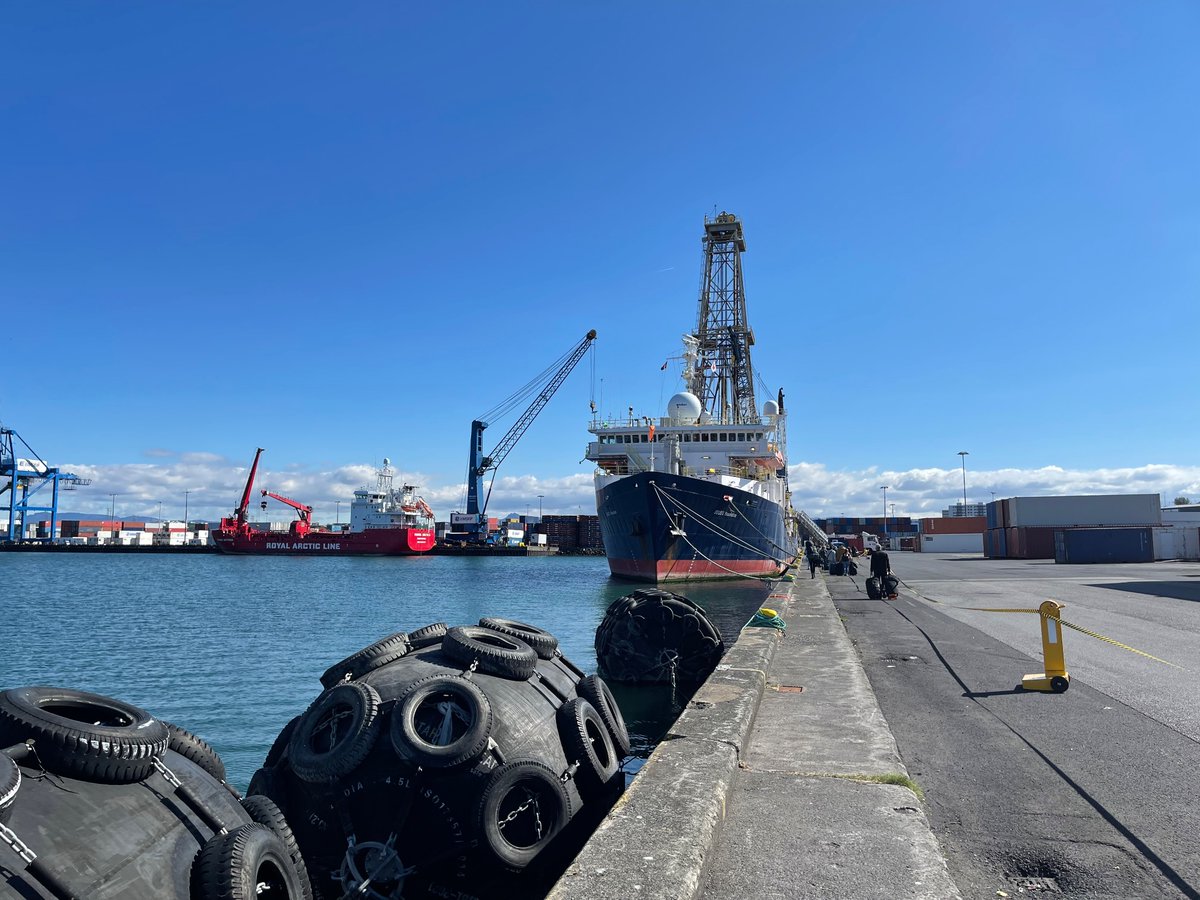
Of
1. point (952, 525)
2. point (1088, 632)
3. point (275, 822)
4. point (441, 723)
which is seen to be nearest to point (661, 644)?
point (1088, 632)

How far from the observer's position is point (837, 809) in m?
4.92

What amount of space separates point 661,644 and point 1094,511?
236 feet

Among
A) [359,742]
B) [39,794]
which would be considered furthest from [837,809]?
[39,794]

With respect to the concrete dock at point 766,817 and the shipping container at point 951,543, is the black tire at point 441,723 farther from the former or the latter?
the shipping container at point 951,543

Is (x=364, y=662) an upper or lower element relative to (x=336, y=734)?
upper

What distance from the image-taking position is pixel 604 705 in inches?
292

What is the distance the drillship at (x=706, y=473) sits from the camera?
38656 mm

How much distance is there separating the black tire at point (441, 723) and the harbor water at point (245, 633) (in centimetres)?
531

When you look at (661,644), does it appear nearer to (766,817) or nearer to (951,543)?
(766,817)

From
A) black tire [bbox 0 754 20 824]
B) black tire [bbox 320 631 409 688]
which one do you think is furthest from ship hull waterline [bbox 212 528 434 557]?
black tire [bbox 0 754 20 824]

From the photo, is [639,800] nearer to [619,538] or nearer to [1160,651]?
[1160,651]

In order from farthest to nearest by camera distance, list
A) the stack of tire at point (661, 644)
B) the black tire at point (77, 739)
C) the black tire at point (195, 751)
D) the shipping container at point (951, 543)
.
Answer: the shipping container at point (951, 543) < the stack of tire at point (661, 644) < the black tire at point (195, 751) < the black tire at point (77, 739)

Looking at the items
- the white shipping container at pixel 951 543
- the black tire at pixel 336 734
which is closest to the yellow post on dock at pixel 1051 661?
the black tire at pixel 336 734

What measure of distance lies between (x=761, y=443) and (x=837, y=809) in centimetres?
4493
